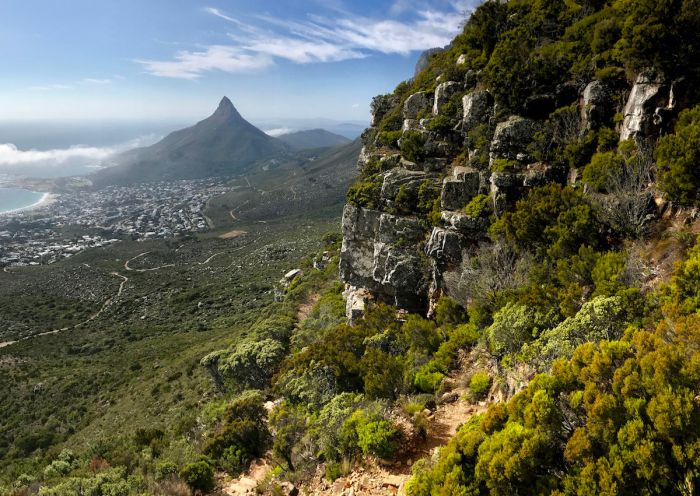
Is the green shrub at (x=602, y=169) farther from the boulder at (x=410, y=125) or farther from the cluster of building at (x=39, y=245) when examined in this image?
the cluster of building at (x=39, y=245)

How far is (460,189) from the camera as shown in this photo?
2162 centimetres

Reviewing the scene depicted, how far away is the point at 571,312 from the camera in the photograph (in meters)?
13.0

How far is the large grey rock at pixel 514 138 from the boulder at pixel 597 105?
2.25 metres

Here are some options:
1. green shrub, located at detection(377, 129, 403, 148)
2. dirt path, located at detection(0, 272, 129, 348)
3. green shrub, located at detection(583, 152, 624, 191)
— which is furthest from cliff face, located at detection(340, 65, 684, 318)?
dirt path, located at detection(0, 272, 129, 348)

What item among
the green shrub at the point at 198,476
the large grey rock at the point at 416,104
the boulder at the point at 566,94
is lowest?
the green shrub at the point at 198,476

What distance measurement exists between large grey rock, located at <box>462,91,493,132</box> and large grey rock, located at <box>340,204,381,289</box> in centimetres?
881

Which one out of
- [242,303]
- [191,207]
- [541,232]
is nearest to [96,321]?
[242,303]

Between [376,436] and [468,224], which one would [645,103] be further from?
[376,436]

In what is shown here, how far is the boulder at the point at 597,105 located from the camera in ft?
58.9

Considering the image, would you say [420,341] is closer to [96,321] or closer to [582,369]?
[582,369]

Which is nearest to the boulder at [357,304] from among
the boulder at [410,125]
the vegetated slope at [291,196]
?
the boulder at [410,125]

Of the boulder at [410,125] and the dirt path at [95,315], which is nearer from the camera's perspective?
the boulder at [410,125]

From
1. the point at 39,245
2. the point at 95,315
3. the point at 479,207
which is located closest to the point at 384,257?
the point at 479,207

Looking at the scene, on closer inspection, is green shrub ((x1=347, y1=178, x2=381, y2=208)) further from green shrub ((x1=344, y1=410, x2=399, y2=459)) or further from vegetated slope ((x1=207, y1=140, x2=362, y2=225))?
vegetated slope ((x1=207, y1=140, x2=362, y2=225))
